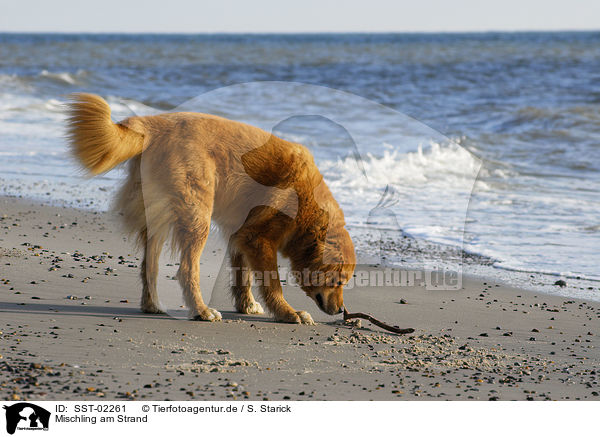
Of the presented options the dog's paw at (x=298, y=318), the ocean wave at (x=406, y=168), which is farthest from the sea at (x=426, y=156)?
the dog's paw at (x=298, y=318)

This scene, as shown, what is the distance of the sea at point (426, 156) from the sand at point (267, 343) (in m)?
0.92

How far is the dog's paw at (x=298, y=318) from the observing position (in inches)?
217

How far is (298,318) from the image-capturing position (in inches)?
218

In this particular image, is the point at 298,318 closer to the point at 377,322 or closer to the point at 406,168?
the point at 377,322

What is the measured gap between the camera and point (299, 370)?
A: 434 cm

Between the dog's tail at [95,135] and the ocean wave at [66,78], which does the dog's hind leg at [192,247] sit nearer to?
the dog's tail at [95,135]

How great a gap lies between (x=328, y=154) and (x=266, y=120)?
10.1 feet

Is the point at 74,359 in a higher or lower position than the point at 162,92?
lower

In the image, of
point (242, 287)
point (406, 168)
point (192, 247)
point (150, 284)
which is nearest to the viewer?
point (192, 247)

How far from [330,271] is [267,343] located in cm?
88

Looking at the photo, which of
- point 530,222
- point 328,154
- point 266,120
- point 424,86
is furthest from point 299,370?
point 424,86

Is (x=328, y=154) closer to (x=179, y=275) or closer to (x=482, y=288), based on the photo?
(x=482, y=288)

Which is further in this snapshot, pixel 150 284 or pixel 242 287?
pixel 242 287
